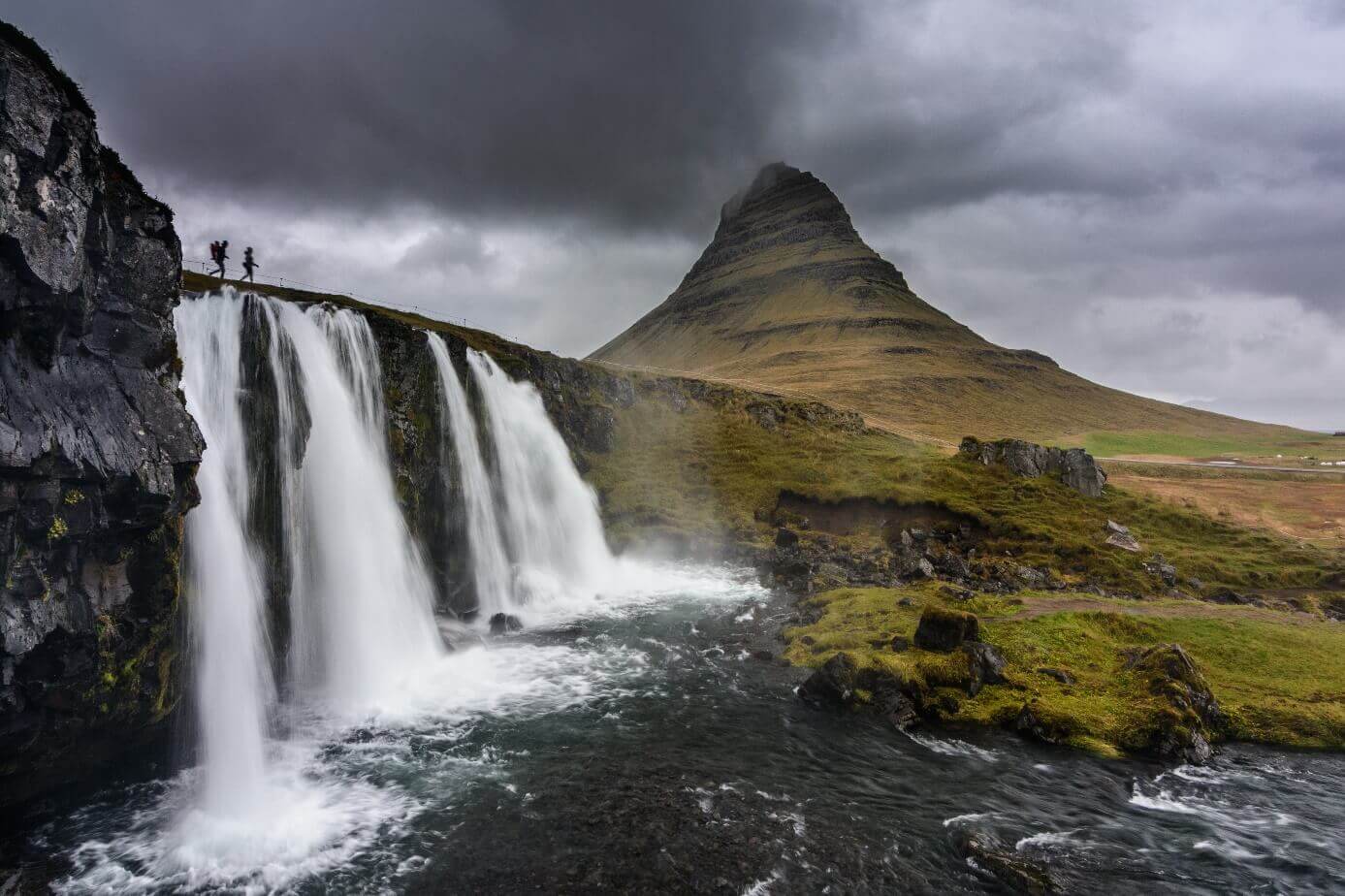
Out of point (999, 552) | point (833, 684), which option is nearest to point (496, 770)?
point (833, 684)

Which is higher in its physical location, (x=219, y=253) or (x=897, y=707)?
(x=219, y=253)

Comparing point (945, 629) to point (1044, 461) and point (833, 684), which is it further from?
point (1044, 461)

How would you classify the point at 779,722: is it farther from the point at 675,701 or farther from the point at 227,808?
the point at 227,808

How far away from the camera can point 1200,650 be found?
23625mm

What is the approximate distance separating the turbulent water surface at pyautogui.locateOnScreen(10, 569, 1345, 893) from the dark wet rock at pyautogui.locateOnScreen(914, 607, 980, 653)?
169 inches

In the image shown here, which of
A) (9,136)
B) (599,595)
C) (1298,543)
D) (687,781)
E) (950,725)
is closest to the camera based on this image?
(9,136)

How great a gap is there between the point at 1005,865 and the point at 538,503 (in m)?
32.5

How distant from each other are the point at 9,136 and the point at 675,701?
72.4 ft

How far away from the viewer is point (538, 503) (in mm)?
40812

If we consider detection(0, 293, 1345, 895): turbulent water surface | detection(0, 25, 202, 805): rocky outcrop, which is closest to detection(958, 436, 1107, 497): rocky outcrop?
detection(0, 293, 1345, 895): turbulent water surface

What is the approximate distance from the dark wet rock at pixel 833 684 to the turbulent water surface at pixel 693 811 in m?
0.70

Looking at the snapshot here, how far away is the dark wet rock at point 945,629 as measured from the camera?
22.7 m

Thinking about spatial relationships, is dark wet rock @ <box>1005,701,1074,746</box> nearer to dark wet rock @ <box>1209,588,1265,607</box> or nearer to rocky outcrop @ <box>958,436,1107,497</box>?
dark wet rock @ <box>1209,588,1265,607</box>

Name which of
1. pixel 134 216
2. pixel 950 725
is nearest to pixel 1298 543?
pixel 950 725
